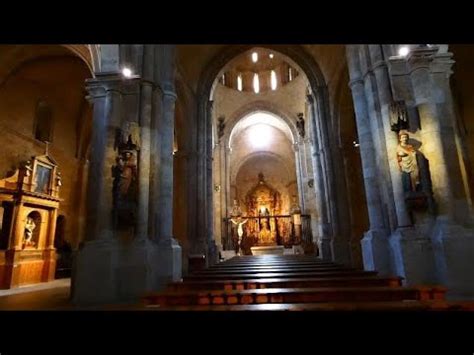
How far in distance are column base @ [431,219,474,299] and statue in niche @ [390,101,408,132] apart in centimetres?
207

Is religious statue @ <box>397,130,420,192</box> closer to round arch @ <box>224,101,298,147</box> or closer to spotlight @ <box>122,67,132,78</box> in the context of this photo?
spotlight @ <box>122,67,132,78</box>

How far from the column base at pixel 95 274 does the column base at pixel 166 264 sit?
1.05m

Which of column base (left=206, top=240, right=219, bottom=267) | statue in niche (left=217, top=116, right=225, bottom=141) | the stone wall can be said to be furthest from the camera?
statue in niche (left=217, top=116, right=225, bottom=141)

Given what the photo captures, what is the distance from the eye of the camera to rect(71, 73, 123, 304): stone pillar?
17.9 feet

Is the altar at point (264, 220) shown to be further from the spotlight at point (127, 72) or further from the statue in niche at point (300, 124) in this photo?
the spotlight at point (127, 72)

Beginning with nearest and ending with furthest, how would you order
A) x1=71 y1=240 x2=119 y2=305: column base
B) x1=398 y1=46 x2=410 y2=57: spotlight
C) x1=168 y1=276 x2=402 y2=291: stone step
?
x1=168 y1=276 x2=402 y2=291: stone step → x1=71 y1=240 x2=119 y2=305: column base → x1=398 y1=46 x2=410 y2=57: spotlight

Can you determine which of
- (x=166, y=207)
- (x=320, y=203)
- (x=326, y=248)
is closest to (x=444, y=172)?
(x=166, y=207)

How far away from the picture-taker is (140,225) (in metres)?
6.25

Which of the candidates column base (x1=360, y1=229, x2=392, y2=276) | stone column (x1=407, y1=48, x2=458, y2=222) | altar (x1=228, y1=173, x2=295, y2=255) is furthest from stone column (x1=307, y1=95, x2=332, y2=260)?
altar (x1=228, y1=173, x2=295, y2=255)

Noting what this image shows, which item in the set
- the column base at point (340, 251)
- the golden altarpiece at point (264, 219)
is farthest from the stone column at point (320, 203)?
the golden altarpiece at point (264, 219)

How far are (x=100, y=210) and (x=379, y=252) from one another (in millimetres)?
6252

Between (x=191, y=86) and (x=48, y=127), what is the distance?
6.46 metres

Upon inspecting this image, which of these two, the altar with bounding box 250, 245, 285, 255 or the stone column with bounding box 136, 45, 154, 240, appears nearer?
the stone column with bounding box 136, 45, 154, 240
